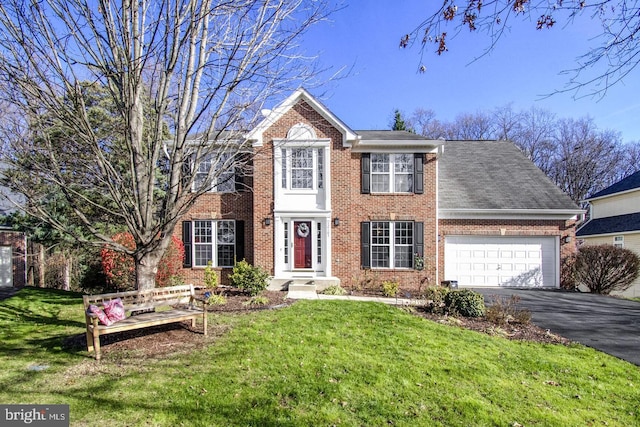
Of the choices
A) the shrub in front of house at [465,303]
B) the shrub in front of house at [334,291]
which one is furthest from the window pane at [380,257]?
the shrub in front of house at [465,303]

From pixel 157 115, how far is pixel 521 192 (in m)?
13.8

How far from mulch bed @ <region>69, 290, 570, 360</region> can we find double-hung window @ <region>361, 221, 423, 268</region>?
12.2 ft

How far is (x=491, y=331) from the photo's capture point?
6.87 metres

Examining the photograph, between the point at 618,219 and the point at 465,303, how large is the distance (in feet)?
54.4

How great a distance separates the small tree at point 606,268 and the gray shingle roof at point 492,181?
2023 millimetres

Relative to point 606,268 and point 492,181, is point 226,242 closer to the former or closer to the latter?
point 492,181

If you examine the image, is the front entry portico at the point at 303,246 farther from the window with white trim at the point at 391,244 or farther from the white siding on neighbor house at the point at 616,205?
the white siding on neighbor house at the point at 616,205

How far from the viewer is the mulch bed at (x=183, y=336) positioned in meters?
5.25

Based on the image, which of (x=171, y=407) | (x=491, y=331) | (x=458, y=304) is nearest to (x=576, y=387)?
(x=491, y=331)

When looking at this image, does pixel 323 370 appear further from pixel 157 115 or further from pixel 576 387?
pixel 157 115

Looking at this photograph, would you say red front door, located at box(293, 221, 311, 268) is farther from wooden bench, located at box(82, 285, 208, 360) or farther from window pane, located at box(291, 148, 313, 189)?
wooden bench, located at box(82, 285, 208, 360)

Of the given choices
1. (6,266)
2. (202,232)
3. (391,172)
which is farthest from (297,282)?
(6,266)

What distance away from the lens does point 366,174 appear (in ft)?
39.7

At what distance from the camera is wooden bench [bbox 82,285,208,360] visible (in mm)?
4957
